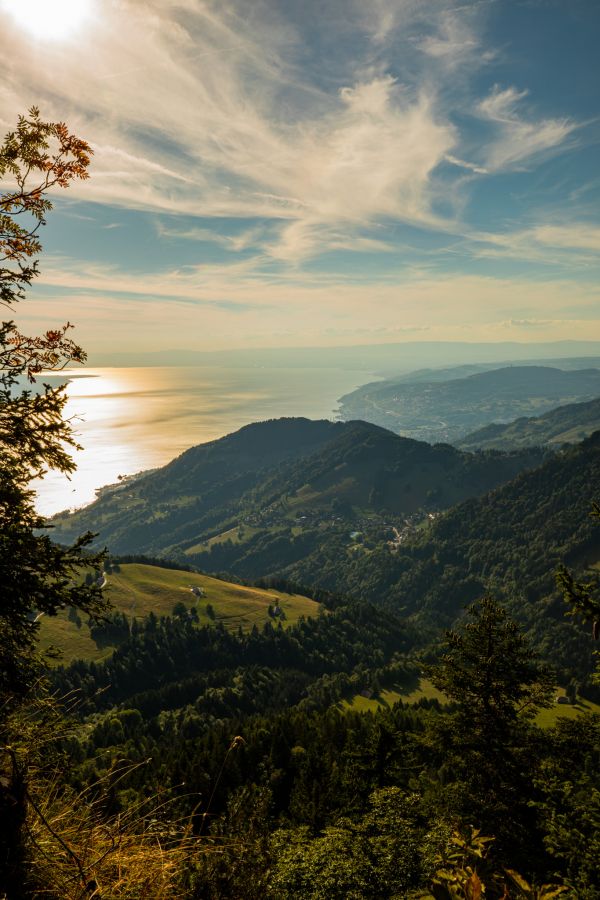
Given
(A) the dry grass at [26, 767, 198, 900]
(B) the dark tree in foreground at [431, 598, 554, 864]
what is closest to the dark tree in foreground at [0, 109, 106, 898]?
(A) the dry grass at [26, 767, 198, 900]

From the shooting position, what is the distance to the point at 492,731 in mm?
19969

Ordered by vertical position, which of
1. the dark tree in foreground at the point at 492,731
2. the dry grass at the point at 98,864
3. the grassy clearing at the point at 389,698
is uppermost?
the dry grass at the point at 98,864

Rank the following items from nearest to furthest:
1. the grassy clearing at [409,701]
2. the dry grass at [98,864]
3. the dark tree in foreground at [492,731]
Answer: the dry grass at [98,864] → the dark tree in foreground at [492,731] → the grassy clearing at [409,701]

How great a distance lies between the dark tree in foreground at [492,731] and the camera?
62.4 feet

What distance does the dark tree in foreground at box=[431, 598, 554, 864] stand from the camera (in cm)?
1902

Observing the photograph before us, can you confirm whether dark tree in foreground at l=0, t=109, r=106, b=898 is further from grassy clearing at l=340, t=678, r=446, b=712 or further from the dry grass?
grassy clearing at l=340, t=678, r=446, b=712

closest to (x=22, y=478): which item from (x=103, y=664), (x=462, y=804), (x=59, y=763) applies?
(x=59, y=763)

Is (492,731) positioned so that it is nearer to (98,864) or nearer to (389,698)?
(98,864)

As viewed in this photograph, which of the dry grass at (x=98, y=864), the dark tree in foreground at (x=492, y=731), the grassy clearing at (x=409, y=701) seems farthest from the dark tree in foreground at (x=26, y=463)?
the grassy clearing at (x=409, y=701)

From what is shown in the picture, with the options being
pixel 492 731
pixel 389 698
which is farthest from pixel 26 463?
pixel 389 698

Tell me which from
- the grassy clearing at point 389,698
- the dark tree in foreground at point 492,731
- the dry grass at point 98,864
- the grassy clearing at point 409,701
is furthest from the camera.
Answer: the grassy clearing at point 389,698

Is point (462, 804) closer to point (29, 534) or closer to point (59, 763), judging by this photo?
point (59, 763)

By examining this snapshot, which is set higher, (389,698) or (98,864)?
(98,864)

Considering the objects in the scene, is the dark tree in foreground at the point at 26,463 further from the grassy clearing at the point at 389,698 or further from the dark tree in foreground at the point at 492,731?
the grassy clearing at the point at 389,698
